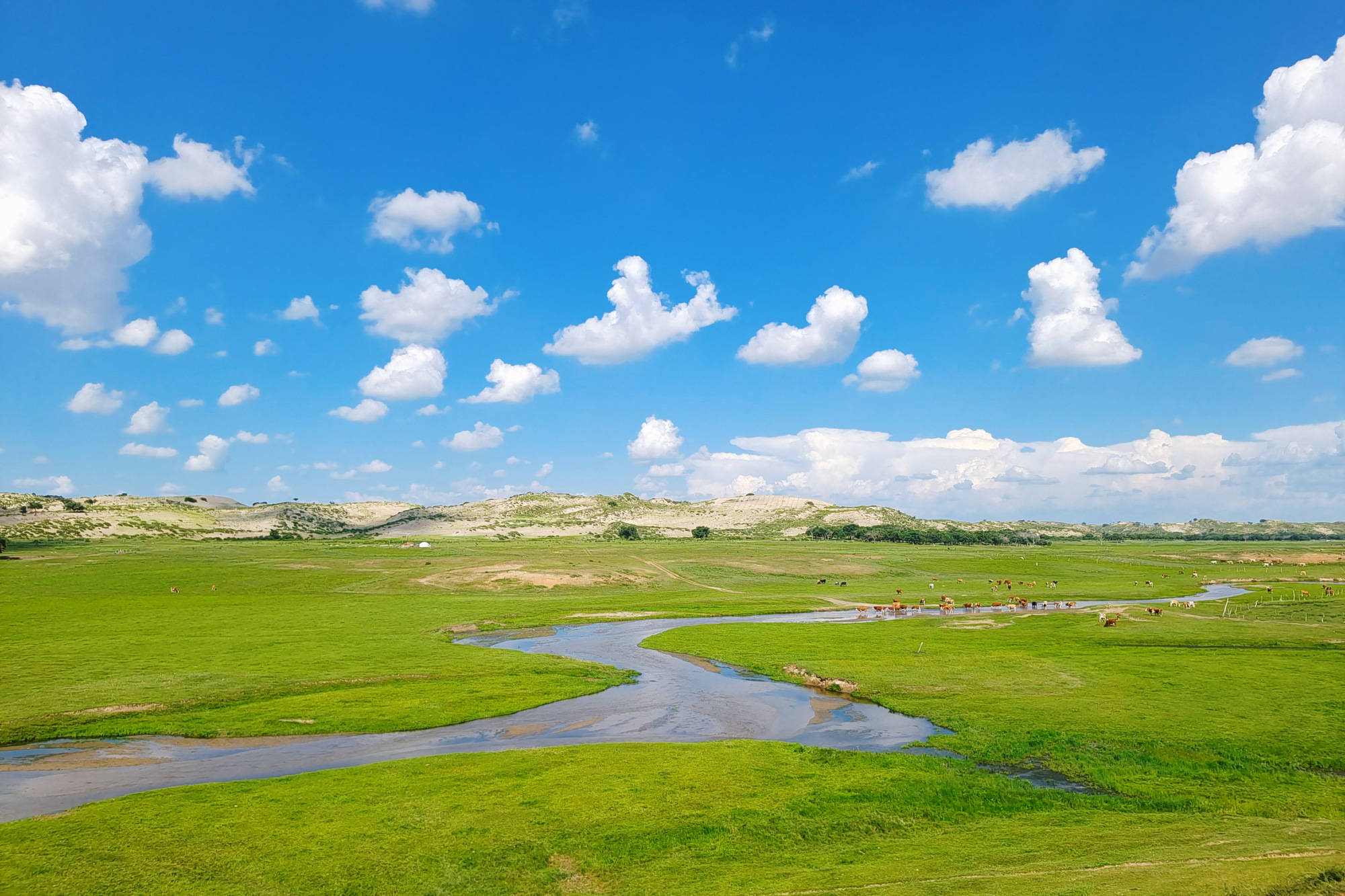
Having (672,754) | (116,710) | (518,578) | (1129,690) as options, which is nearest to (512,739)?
(672,754)

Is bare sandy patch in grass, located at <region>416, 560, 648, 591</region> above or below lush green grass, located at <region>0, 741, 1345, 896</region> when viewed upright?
below

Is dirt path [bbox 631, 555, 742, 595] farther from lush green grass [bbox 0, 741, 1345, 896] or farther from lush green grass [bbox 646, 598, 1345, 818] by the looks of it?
lush green grass [bbox 0, 741, 1345, 896]

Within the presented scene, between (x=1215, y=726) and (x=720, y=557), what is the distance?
13501 cm

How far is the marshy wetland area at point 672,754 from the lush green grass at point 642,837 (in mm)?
129

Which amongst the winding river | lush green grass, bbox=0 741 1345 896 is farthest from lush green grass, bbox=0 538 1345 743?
lush green grass, bbox=0 741 1345 896

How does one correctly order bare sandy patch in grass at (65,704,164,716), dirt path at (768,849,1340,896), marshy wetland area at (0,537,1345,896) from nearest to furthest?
dirt path at (768,849,1340,896) < marshy wetland area at (0,537,1345,896) < bare sandy patch in grass at (65,704,164,716)

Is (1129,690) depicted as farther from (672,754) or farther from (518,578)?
(518,578)

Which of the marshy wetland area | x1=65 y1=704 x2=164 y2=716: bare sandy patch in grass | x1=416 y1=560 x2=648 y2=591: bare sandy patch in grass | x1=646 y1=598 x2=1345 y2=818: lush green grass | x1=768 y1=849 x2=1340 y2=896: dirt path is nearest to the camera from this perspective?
x1=768 y1=849 x2=1340 y2=896: dirt path

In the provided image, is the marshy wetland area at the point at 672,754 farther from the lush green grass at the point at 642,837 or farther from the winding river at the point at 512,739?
the winding river at the point at 512,739

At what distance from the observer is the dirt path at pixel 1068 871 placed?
18000 mm

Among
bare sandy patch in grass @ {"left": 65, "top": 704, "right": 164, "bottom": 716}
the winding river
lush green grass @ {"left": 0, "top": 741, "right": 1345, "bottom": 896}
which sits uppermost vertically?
lush green grass @ {"left": 0, "top": 741, "right": 1345, "bottom": 896}

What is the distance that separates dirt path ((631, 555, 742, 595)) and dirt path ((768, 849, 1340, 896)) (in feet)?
314

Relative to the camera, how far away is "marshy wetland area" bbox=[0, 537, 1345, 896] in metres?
20.2

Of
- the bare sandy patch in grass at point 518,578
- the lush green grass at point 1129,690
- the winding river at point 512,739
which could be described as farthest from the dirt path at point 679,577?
the winding river at point 512,739
